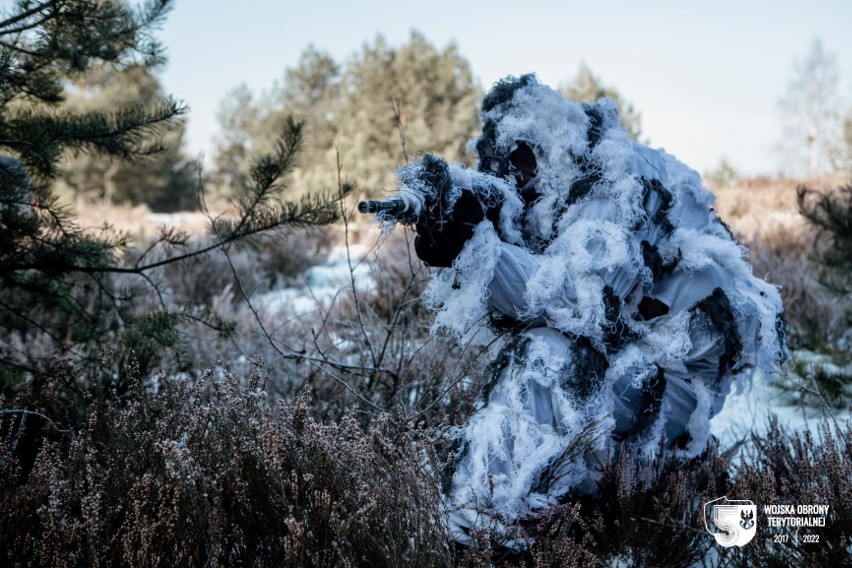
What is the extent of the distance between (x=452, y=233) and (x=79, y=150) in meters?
1.95

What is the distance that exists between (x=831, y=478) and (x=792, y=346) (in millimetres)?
2770

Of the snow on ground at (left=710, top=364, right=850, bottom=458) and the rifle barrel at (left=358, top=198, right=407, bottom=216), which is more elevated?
the snow on ground at (left=710, top=364, right=850, bottom=458)

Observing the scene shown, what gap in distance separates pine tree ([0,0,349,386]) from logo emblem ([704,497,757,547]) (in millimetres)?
1883

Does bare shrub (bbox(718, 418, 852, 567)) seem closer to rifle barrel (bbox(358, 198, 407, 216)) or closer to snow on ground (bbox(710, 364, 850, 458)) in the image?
snow on ground (bbox(710, 364, 850, 458))

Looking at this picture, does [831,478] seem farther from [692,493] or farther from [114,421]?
[114,421]

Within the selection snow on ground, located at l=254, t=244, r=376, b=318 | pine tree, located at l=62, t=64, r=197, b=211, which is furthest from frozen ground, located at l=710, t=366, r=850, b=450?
pine tree, located at l=62, t=64, r=197, b=211

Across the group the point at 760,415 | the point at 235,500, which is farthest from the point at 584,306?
the point at 760,415

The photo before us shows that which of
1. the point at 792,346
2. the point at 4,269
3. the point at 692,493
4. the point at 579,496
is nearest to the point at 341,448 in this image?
the point at 579,496

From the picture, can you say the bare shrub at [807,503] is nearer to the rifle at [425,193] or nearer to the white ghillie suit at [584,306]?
the white ghillie suit at [584,306]

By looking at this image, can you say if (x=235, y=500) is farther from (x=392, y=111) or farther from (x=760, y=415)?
(x=392, y=111)

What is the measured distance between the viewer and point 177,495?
1.71 metres

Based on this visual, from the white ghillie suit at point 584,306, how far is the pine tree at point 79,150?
1124 millimetres

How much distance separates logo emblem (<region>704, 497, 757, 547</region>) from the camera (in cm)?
195

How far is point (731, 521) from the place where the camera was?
1.99 m
